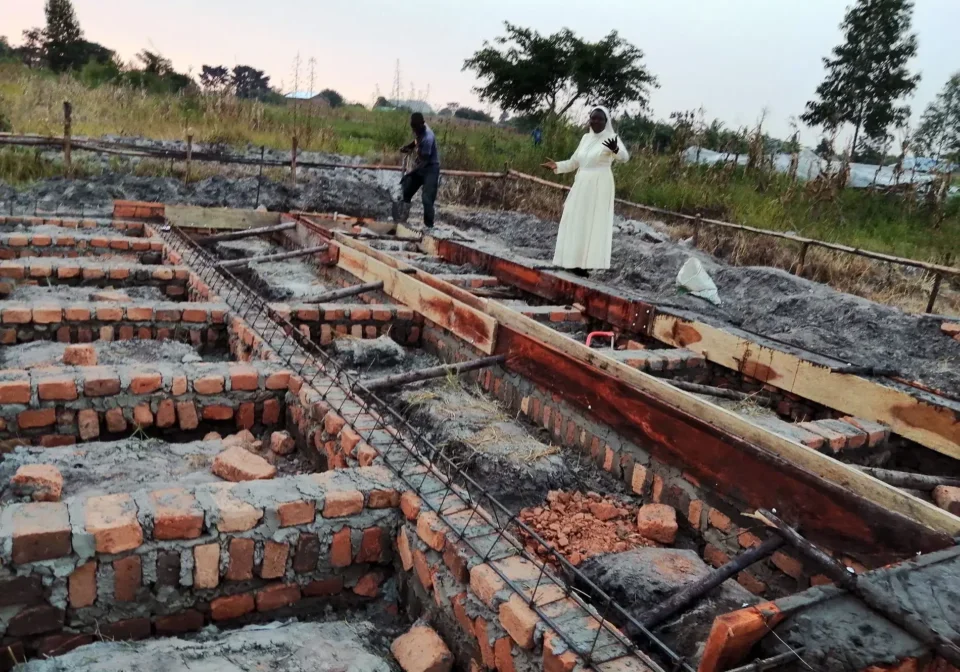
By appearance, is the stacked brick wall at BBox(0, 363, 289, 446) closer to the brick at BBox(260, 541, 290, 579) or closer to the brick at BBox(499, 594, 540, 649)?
the brick at BBox(260, 541, 290, 579)

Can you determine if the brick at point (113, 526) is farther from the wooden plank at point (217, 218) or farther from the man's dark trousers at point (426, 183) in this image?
the man's dark trousers at point (426, 183)

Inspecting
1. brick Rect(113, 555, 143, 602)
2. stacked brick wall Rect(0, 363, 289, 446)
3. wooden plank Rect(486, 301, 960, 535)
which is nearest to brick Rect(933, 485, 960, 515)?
wooden plank Rect(486, 301, 960, 535)

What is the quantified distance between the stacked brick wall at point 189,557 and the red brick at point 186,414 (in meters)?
1.15

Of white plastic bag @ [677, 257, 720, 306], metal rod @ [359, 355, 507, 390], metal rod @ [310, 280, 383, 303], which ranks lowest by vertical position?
metal rod @ [359, 355, 507, 390]

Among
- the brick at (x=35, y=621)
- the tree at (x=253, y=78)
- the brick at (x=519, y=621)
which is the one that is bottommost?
the brick at (x=35, y=621)

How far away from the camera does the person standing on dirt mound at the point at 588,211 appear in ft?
22.0

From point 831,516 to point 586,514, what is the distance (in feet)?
3.42

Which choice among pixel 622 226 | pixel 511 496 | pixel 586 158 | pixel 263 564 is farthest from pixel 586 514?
pixel 622 226

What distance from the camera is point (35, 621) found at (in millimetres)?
2166

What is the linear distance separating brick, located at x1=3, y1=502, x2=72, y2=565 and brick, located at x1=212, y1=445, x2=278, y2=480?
781mm

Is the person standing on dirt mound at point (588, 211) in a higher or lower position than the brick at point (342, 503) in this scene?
higher

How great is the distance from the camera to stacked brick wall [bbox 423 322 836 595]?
288 cm

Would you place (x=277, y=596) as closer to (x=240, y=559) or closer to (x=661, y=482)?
(x=240, y=559)

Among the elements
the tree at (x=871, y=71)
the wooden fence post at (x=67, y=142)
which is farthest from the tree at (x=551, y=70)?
the wooden fence post at (x=67, y=142)
